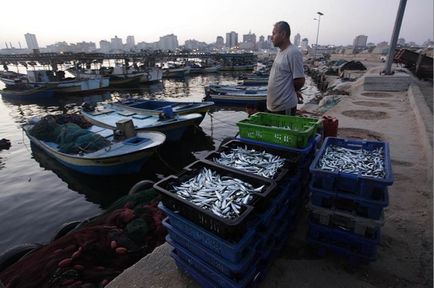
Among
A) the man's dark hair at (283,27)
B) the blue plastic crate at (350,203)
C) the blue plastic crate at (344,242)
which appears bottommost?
the blue plastic crate at (344,242)

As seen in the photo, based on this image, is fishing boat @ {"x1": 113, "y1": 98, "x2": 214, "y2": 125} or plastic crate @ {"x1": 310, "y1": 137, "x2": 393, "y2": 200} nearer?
plastic crate @ {"x1": 310, "y1": 137, "x2": 393, "y2": 200}

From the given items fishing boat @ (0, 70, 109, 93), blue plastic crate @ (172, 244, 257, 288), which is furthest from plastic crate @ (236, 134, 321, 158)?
fishing boat @ (0, 70, 109, 93)

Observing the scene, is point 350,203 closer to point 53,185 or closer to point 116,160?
point 116,160

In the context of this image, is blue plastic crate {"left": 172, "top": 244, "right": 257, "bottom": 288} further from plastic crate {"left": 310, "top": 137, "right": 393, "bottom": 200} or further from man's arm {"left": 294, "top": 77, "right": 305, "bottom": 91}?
man's arm {"left": 294, "top": 77, "right": 305, "bottom": 91}

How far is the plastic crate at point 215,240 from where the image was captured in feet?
7.50

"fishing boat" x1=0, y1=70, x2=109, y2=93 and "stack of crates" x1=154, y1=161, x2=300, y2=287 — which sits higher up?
"stack of crates" x1=154, y1=161, x2=300, y2=287

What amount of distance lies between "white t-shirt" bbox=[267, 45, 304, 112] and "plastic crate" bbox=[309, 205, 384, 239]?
8.79 ft

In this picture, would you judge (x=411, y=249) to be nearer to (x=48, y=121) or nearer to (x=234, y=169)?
(x=234, y=169)

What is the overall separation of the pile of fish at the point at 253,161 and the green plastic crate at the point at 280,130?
0.28 m

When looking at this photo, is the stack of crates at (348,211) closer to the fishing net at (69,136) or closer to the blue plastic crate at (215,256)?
the blue plastic crate at (215,256)

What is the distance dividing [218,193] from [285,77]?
3228 mm

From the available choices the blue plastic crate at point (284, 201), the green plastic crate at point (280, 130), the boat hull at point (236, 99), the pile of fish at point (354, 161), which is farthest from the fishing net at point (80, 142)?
the boat hull at point (236, 99)

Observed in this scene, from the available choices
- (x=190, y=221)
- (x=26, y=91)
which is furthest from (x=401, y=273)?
(x=26, y=91)

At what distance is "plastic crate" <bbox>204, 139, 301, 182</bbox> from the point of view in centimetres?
311
